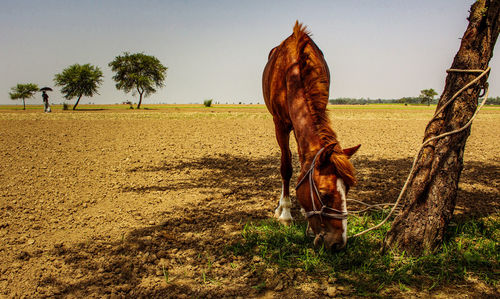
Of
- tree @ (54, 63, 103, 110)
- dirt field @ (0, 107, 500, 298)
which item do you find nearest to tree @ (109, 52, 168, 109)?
tree @ (54, 63, 103, 110)

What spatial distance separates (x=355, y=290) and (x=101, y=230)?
323 centimetres

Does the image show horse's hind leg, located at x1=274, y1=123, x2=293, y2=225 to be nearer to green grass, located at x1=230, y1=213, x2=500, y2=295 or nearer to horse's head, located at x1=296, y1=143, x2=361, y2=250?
green grass, located at x1=230, y1=213, x2=500, y2=295

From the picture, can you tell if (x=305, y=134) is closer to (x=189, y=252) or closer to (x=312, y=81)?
(x=312, y=81)

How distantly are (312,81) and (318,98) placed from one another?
0.25 meters

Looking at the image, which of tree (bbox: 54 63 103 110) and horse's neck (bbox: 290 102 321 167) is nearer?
horse's neck (bbox: 290 102 321 167)

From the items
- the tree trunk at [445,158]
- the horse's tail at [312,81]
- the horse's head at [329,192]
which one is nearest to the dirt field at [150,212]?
the horse's head at [329,192]

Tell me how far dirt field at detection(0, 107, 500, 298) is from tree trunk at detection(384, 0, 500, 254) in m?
0.61

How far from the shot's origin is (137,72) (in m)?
56.9

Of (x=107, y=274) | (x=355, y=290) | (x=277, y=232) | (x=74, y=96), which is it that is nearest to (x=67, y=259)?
(x=107, y=274)

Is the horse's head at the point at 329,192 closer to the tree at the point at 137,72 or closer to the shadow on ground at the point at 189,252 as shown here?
the shadow on ground at the point at 189,252

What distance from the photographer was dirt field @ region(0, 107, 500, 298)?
8.97 ft

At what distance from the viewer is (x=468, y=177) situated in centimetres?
591

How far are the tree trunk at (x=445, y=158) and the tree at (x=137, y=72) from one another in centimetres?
5750

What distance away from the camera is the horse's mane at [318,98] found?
258 centimetres
